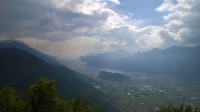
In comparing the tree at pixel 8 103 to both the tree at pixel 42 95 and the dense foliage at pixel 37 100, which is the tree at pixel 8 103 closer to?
the dense foliage at pixel 37 100

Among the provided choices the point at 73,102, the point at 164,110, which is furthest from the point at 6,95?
the point at 164,110

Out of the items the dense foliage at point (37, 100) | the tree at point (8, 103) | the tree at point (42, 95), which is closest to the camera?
the tree at point (42, 95)

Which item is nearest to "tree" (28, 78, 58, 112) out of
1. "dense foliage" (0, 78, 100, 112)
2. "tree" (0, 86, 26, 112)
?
"dense foliage" (0, 78, 100, 112)

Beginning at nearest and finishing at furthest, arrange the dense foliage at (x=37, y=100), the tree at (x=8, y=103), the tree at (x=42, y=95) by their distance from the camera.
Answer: the tree at (x=42, y=95), the dense foliage at (x=37, y=100), the tree at (x=8, y=103)

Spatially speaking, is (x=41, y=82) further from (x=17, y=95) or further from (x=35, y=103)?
(x=17, y=95)

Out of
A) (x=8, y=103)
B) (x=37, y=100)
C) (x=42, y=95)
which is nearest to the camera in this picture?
(x=42, y=95)

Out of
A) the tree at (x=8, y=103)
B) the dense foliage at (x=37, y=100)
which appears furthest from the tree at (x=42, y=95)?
the tree at (x=8, y=103)

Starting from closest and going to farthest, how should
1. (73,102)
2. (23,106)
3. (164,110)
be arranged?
1. (23,106)
2. (164,110)
3. (73,102)

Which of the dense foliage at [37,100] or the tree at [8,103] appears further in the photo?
the tree at [8,103]

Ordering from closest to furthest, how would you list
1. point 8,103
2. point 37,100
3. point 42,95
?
point 42,95, point 37,100, point 8,103

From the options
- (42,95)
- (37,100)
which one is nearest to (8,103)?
(37,100)

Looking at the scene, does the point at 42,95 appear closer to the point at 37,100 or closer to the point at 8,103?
the point at 37,100
